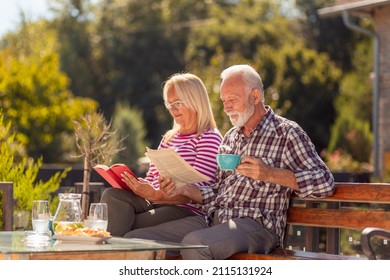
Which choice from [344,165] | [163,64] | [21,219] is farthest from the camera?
[163,64]

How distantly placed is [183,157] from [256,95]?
727 mm

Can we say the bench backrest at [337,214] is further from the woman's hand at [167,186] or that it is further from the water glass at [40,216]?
the water glass at [40,216]

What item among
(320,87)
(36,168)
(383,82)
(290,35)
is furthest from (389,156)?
(290,35)

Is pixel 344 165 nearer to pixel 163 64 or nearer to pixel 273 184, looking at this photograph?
pixel 273 184

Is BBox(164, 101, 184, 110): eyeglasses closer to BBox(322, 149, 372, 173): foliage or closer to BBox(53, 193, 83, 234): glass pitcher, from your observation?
BBox(53, 193, 83, 234): glass pitcher

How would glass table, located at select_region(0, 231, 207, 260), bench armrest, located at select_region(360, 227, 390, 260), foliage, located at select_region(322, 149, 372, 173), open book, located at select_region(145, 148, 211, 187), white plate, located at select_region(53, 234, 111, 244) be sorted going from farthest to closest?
1. foliage, located at select_region(322, 149, 372, 173)
2. open book, located at select_region(145, 148, 211, 187)
3. white plate, located at select_region(53, 234, 111, 244)
4. glass table, located at select_region(0, 231, 207, 260)
5. bench armrest, located at select_region(360, 227, 390, 260)

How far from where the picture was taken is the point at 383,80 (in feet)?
65.5

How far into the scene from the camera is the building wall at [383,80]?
19328 mm

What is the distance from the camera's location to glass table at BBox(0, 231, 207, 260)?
4.41m

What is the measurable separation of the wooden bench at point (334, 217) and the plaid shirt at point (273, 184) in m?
0.09

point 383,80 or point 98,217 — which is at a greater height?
point 383,80

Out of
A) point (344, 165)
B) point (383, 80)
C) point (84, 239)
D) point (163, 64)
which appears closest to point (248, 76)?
point (84, 239)

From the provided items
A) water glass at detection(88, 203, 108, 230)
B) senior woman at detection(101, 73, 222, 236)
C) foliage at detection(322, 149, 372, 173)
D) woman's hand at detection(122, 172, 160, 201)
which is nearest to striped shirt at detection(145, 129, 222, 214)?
senior woman at detection(101, 73, 222, 236)

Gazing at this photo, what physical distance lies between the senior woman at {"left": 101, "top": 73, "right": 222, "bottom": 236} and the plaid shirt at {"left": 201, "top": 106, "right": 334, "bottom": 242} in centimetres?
34
